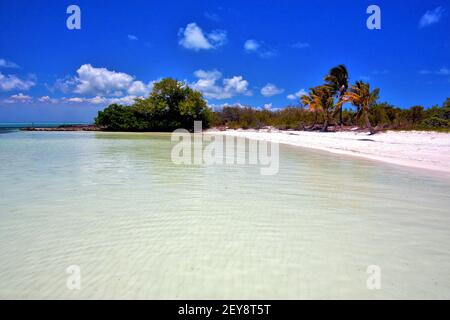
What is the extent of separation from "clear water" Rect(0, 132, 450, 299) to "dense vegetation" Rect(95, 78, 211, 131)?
3191 centimetres

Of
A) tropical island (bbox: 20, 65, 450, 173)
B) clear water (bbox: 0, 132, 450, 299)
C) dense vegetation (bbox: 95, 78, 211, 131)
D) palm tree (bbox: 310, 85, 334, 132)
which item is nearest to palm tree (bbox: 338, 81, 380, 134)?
tropical island (bbox: 20, 65, 450, 173)

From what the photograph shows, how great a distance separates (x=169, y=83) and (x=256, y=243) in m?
35.6

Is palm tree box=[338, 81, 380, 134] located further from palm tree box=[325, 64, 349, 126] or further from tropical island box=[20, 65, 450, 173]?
palm tree box=[325, 64, 349, 126]

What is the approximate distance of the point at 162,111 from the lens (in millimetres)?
36719

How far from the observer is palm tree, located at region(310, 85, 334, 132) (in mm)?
30078

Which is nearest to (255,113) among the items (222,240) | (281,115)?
(281,115)

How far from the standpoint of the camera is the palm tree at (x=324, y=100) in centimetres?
3008

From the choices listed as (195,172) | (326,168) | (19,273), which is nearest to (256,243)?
(19,273)

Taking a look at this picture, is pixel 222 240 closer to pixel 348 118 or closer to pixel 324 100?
pixel 324 100

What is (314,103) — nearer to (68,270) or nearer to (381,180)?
(381,180)

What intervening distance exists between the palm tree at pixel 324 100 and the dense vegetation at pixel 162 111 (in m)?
14.3

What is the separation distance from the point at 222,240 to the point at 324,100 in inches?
1240

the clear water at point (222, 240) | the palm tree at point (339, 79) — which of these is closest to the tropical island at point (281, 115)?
the palm tree at point (339, 79)

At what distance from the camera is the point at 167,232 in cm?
290
